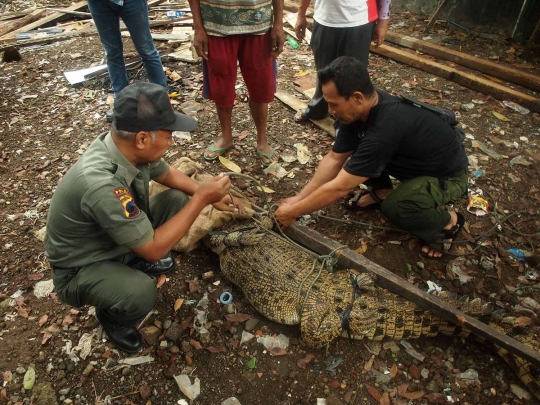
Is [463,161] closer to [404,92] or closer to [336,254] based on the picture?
[336,254]

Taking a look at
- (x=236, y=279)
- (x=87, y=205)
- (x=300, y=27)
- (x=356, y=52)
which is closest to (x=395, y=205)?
(x=236, y=279)

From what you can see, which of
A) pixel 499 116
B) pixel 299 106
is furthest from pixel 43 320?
pixel 499 116

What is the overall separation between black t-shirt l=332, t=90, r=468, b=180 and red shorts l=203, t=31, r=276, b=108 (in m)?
1.06

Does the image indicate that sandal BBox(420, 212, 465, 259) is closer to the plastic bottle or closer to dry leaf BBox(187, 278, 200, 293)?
dry leaf BBox(187, 278, 200, 293)

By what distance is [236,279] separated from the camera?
2.94 metres

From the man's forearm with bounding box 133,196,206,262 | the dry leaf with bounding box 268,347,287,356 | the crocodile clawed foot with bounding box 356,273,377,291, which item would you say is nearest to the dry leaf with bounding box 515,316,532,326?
the crocodile clawed foot with bounding box 356,273,377,291

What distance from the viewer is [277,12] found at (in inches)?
135

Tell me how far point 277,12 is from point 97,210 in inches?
98.3

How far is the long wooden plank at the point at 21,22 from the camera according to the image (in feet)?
25.5

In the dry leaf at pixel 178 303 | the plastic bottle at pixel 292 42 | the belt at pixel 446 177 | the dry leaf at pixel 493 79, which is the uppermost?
the belt at pixel 446 177

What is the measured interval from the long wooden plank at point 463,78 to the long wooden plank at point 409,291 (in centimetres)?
384

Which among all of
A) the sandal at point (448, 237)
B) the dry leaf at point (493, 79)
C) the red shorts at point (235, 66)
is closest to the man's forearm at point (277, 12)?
the red shorts at point (235, 66)

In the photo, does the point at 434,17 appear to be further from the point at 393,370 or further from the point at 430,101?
the point at 393,370

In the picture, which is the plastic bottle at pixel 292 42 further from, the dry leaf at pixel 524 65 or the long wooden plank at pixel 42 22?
the long wooden plank at pixel 42 22
